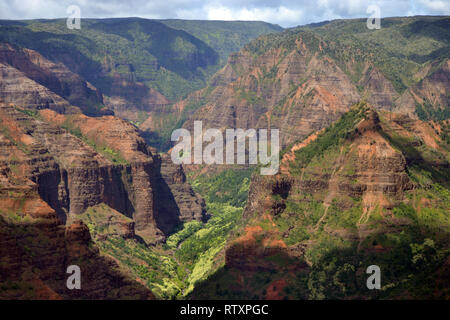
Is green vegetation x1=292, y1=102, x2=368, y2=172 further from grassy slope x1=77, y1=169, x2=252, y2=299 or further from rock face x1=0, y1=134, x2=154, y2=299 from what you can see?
rock face x1=0, y1=134, x2=154, y2=299

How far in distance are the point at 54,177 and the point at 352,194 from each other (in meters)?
74.2

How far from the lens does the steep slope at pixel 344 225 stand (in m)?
130

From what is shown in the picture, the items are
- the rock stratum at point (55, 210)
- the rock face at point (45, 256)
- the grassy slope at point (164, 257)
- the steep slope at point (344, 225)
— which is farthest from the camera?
the grassy slope at point (164, 257)

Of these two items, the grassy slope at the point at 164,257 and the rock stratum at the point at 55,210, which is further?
the grassy slope at the point at 164,257

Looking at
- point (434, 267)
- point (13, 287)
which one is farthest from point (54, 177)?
point (434, 267)

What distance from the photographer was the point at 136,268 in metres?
161

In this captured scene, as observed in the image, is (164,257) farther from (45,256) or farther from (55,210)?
(45,256)

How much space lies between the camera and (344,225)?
14200 centimetres

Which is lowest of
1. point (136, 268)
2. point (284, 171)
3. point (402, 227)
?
point (136, 268)

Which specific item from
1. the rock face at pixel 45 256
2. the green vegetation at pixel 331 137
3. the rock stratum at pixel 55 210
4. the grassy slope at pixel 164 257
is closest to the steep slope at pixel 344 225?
the green vegetation at pixel 331 137

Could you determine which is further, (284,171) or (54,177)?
(54,177)

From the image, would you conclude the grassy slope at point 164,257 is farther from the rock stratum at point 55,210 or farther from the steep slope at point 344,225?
the steep slope at point 344,225

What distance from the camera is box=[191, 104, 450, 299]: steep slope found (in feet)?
427
